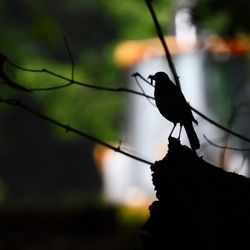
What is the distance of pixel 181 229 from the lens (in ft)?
6.20

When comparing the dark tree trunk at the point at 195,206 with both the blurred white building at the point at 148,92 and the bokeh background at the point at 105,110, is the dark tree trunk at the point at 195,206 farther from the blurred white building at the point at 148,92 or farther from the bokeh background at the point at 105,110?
the blurred white building at the point at 148,92

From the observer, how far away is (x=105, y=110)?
1556cm

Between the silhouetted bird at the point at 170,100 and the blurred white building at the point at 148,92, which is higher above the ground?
the blurred white building at the point at 148,92

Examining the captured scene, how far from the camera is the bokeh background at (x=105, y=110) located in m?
6.98

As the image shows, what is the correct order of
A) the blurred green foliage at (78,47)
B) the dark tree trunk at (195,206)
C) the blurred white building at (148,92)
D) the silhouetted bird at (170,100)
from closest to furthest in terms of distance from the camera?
the dark tree trunk at (195,206)
the silhouetted bird at (170,100)
the blurred green foliage at (78,47)
the blurred white building at (148,92)

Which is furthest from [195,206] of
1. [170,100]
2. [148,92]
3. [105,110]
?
[105,110]

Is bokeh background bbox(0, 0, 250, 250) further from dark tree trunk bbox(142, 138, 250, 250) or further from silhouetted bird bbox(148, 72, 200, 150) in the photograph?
dark tree trunk bbox(142, 138, 250, 250)

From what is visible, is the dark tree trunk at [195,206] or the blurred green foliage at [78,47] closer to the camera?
the dark tree trunk at [195,206]

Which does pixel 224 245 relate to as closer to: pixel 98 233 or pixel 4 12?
pixel 98 233

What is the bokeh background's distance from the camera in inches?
275

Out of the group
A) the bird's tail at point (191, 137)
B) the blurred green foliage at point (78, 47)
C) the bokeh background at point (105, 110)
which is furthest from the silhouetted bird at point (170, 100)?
the blurred green foliage at point (78, 47)

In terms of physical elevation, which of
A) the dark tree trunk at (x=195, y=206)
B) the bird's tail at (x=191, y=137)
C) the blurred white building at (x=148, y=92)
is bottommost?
the dark tree trunk at (x=195, y=206)

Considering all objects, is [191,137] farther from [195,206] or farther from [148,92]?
[148,92]

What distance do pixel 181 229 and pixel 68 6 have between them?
737 inches
